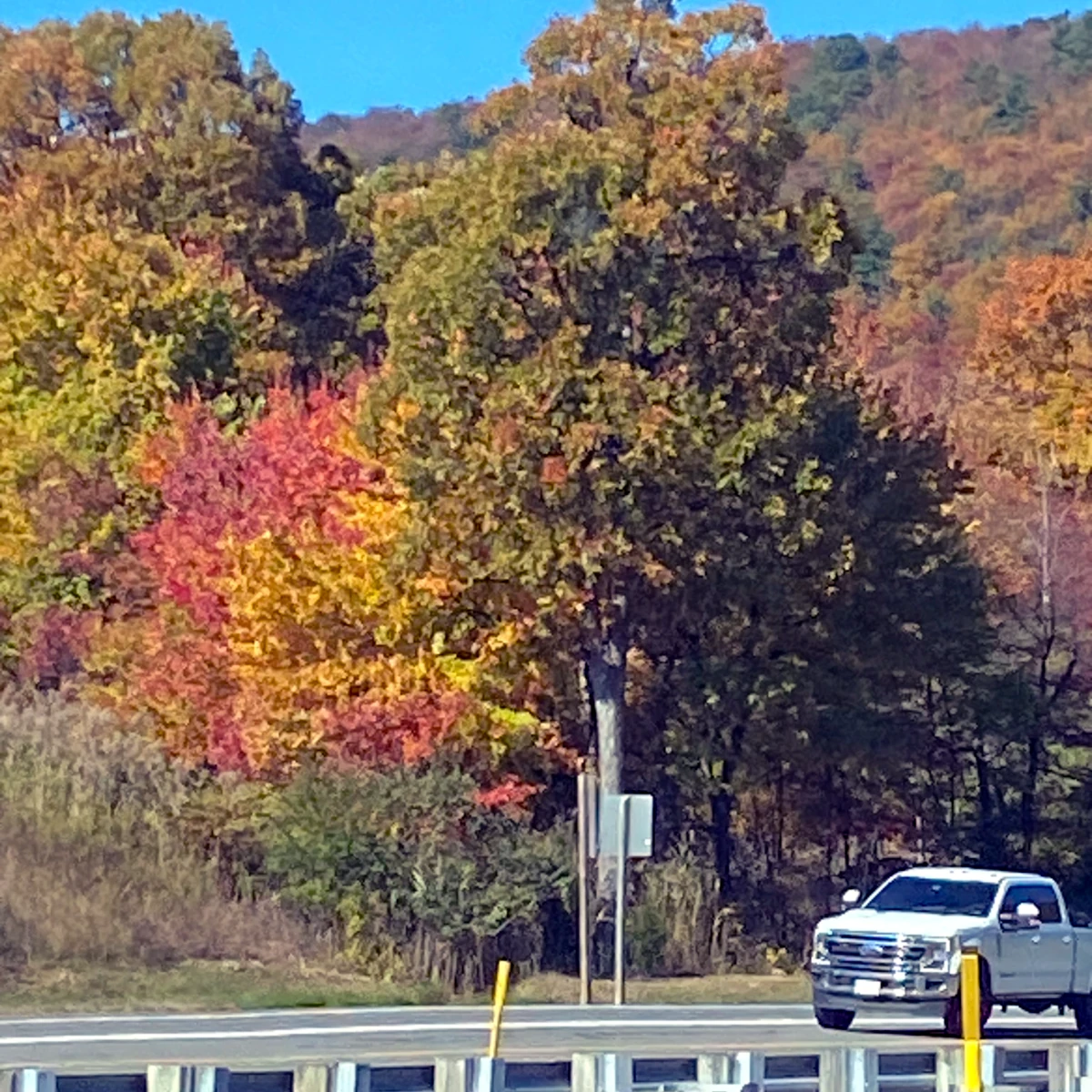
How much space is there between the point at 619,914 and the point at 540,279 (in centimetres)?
1096

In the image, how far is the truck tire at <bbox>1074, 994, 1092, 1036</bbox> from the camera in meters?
24.9

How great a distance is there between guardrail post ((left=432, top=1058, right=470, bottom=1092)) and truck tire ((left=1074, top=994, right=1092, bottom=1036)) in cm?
1155

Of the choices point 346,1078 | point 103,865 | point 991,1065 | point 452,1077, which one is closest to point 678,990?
point 103,865

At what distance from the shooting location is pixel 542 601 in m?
36.7

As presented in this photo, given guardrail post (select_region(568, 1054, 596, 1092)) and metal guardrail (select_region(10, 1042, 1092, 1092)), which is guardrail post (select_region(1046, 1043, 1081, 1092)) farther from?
guardrail post (select_region(568, 1054, 596, 1092))

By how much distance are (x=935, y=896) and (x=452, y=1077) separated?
11.3 m

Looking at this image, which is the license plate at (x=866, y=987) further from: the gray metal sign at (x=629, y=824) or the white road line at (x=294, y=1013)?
the white road line at (x=294, y=1013)

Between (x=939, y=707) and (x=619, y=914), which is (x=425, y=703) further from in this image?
(x=939, y=707)

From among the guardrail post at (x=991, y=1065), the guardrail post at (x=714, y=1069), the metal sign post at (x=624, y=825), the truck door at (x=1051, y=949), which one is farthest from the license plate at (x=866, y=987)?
the guardrail post at (x=714, y=1069)

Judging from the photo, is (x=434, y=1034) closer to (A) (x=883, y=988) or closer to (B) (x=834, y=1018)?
(B) (x=834, y=1018)

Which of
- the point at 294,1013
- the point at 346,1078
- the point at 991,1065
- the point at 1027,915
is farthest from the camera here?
the point at 294,1013

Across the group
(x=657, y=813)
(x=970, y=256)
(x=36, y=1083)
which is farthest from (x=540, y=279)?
(x=970, y=256)

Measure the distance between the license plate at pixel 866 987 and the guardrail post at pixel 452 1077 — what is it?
9.48 metres

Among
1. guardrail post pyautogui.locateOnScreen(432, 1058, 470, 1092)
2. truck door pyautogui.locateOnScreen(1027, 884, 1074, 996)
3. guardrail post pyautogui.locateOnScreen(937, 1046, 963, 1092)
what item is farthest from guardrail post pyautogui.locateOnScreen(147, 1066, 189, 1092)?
truck door pyautogui.locateOnScreen(1027, 884, 1074, 996)
